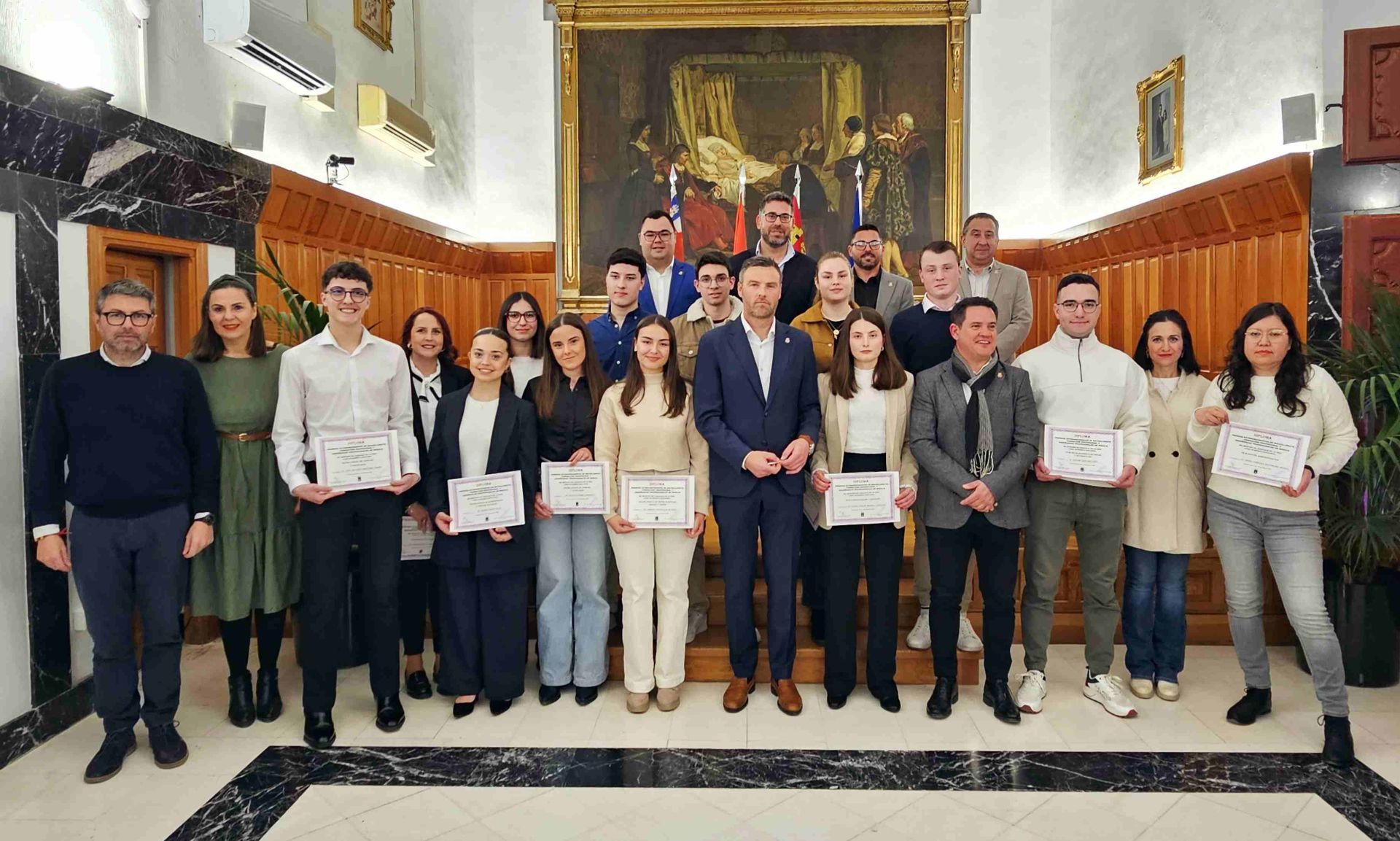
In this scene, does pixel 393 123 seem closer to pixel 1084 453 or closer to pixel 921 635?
pixel 921 635

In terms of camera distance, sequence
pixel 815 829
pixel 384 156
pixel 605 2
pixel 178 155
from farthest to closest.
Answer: pixel 605 2, pixel 384 156, pixel 178 155, pixel 815 829

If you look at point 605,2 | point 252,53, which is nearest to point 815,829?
point 252,53

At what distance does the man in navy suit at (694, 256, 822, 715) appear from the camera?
11.1 ft

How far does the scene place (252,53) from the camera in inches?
201

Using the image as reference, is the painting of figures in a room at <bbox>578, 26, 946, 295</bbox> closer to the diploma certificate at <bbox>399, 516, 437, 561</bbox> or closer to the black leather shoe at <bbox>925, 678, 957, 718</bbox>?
the diploma certificate at <bbox>399, 516, 437, 561</bbox>

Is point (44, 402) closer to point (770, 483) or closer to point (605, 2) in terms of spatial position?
point (770, 483)

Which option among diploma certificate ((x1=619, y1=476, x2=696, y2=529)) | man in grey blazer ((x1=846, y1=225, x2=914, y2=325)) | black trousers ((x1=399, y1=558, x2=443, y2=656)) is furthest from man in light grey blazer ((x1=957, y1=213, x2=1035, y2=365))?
black trousers ((x1=399, y1=558, x2=443, y2=656))

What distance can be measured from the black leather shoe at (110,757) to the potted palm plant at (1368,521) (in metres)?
5.04

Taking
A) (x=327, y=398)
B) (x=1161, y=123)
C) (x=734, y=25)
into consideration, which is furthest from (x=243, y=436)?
(x=734, y=25)

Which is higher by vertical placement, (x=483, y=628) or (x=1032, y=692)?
(x=483, y=628)

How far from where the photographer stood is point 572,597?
12.1ft

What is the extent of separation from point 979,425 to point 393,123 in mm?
5570

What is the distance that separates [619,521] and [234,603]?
153 cm

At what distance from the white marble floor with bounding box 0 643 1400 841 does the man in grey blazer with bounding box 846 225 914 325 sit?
1775 millimetres
